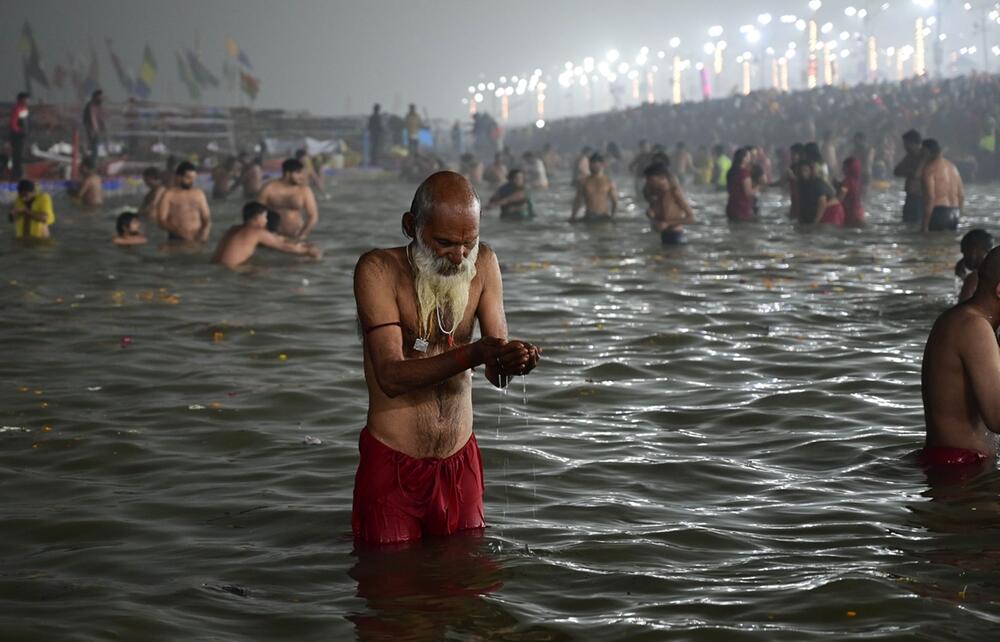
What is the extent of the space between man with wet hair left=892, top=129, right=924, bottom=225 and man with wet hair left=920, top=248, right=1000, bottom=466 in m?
12.2

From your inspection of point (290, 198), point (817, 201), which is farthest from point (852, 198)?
point (290, 198)

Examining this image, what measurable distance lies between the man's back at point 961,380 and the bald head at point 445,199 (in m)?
2.55

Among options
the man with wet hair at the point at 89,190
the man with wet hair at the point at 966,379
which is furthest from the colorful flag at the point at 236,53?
the man with wet hair at the point at 966,379

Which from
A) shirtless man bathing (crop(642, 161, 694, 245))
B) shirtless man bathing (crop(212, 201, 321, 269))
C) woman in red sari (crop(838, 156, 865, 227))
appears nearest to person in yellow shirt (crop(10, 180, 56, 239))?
shirtless man bathing (crop(212, 201, 321, 269))

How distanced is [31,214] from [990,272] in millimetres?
15107

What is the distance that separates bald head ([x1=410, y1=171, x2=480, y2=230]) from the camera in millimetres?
4254

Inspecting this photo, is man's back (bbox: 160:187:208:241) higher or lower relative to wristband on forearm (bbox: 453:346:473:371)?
higher

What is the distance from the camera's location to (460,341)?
4.62 metres

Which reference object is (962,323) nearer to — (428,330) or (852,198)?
(428,330)

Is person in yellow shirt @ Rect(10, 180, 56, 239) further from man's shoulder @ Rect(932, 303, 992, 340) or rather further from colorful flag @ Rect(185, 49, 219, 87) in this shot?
colorful flag @ Rect(185, 49, 219, 87)

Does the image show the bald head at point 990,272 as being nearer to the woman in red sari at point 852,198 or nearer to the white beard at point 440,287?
the white beard at point 440,287

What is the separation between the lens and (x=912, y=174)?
18344mm

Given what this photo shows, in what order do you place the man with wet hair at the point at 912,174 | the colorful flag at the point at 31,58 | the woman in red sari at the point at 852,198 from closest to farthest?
the man with wet hair at the point at 912,174 < the woman in red sari at the point at 852,198 < the colorful flag at the point at 31,58

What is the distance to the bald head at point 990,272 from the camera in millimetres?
5574
